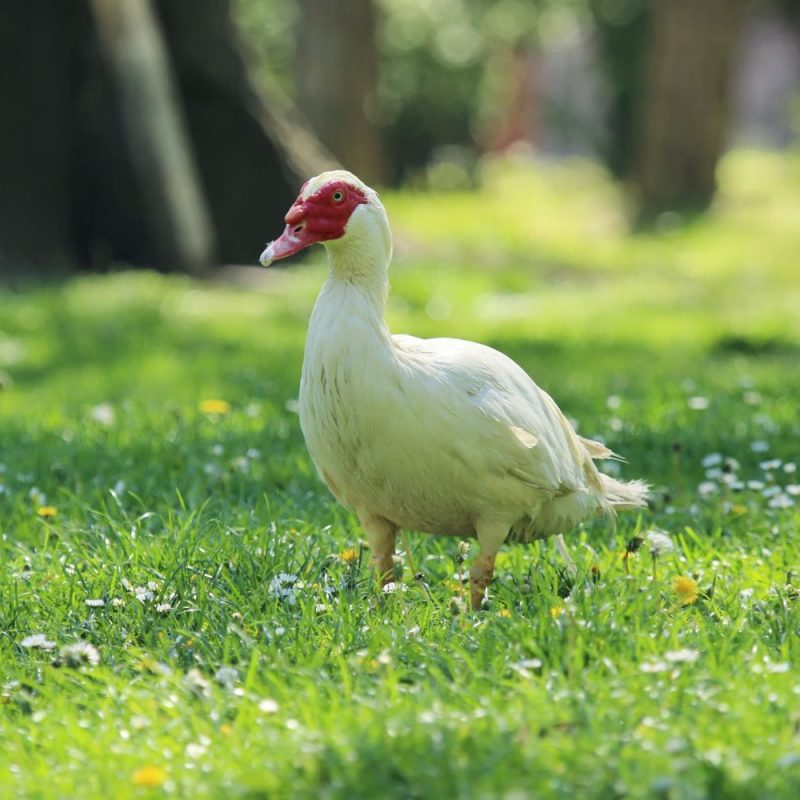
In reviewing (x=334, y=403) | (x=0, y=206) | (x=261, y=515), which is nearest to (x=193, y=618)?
(x=334, y=403)

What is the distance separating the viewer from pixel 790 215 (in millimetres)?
18344

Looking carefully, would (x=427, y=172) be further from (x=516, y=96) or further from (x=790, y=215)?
(x=516, y=96)

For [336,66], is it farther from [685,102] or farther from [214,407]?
[214,407]

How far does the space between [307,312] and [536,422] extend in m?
6.17

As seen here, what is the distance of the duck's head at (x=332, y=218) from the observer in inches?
141

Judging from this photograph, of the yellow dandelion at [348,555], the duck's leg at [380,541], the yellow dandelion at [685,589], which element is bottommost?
the yellow dandelion at [685,589]

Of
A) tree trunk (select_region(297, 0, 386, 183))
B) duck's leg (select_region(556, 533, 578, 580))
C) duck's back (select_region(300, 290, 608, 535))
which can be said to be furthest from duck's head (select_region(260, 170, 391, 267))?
tree trunk (select_region(297, 0, 386, 183))

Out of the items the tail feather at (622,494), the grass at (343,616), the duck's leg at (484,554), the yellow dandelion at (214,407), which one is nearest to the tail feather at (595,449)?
the tail feather at (622,494)

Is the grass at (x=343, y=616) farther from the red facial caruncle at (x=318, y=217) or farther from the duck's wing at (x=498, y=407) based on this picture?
the red facial caruncle at (x=318, y=217)

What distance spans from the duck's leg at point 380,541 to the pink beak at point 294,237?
29.5 inches

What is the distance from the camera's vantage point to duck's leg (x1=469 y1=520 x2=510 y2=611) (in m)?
3.75

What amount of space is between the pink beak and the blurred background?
7519 millimetres

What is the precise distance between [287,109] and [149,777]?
13156mm

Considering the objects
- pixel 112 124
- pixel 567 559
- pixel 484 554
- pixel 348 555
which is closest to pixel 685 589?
pixel 567 559
